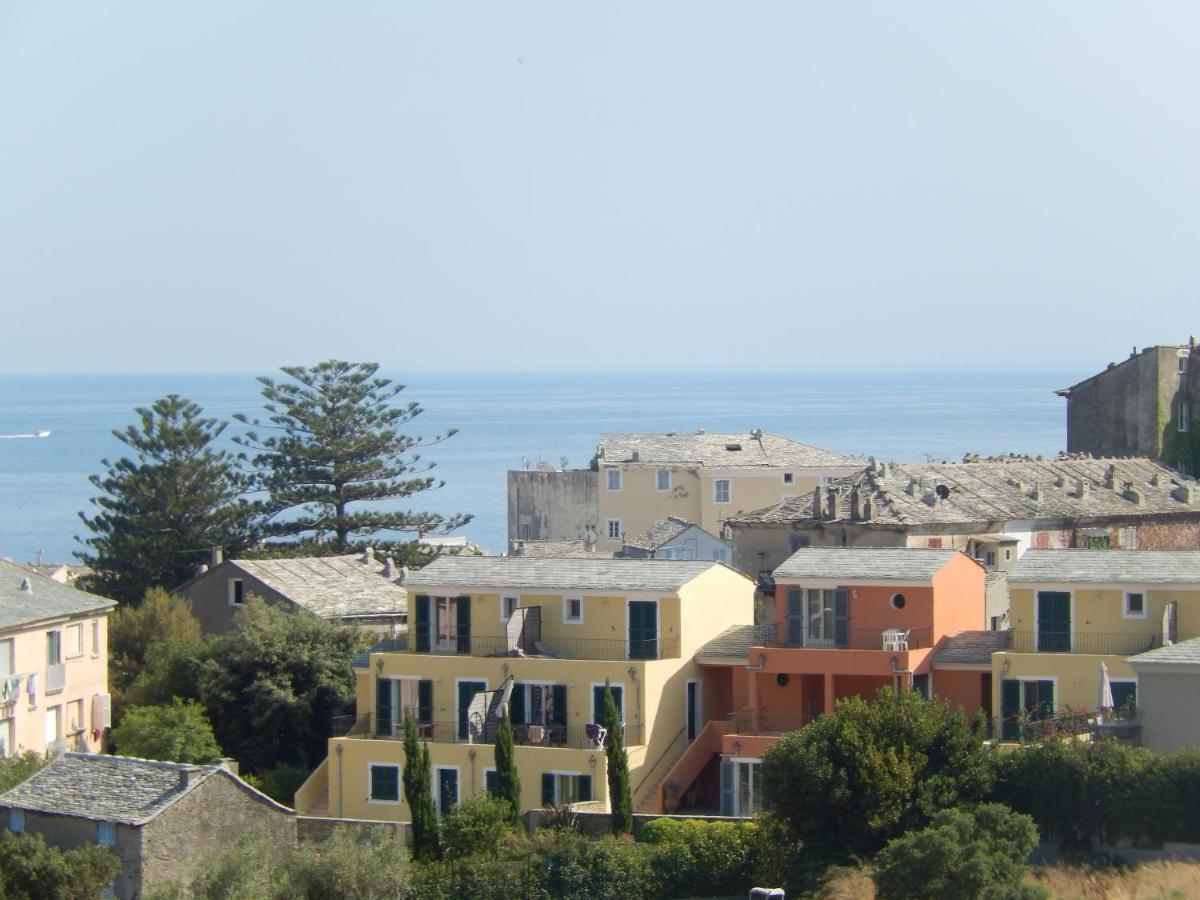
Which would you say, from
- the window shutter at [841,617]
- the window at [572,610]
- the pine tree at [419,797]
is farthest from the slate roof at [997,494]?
the pine tree at [419,797]

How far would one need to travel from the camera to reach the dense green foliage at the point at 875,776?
3341cm

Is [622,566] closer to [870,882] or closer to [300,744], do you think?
[300,744]

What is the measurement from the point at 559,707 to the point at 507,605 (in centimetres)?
260

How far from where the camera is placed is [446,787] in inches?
1592

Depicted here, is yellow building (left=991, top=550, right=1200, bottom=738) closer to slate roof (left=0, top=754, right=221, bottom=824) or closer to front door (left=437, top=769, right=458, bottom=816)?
front door (left=437, top=769, right=458, bottom=816)

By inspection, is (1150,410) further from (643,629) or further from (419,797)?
(419,797)

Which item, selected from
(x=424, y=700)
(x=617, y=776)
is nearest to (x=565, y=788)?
(x=617, y=776)

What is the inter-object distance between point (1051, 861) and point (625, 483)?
44258mm

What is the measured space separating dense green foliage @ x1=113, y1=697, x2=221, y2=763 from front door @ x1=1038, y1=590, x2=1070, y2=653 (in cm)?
1612

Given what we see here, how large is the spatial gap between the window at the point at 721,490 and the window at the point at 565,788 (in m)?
36.2

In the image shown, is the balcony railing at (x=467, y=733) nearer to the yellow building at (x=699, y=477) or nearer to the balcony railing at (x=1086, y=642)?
the balcony railing at (x=1086, y=642)

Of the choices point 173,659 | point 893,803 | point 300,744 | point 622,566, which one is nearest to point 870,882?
point 893,803

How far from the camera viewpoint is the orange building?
131 ft

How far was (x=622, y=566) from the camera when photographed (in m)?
42.8
